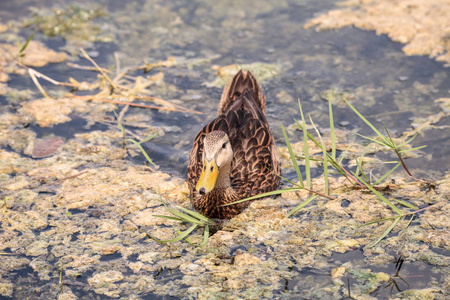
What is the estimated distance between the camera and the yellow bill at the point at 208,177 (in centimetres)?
411

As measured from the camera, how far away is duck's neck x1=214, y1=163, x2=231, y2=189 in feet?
14.7

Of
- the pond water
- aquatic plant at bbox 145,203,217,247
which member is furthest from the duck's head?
the pond water

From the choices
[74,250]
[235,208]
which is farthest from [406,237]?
[74,250]

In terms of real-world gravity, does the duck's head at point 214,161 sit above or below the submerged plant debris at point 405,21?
below

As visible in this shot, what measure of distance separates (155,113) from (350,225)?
2.68m

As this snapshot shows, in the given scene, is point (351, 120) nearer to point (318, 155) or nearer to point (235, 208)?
point (318, 155)

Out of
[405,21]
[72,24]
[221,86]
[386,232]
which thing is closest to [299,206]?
[386,232]

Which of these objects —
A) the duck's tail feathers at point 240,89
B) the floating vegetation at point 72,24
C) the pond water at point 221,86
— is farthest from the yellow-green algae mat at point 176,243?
the floating vegetation at point 72,24

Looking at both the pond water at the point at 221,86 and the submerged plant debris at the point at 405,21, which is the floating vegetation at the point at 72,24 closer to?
the pond water at the point at 221,86

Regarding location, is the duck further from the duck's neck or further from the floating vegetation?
the floating vegetation

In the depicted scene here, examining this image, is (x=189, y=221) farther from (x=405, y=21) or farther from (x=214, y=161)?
(x=405, y=21)

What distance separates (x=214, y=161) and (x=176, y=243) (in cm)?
70

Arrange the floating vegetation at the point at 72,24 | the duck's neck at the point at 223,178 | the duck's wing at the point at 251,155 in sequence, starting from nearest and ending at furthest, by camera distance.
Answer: the duck's neck at the point at 223,178
the duck's wing at the point at 251,155
the floating vegetation at the point at 72,24

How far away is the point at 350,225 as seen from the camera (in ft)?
13.7
